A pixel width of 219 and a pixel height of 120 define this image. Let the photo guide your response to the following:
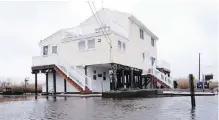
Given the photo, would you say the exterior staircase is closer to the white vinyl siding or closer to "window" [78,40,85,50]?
"window" [78,40,85,50]

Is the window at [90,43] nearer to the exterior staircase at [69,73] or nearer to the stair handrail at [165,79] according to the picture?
the exterior staircase at [69,73]

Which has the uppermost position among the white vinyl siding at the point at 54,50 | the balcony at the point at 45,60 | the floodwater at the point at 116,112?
the white vinyl siding at the point at 54,50

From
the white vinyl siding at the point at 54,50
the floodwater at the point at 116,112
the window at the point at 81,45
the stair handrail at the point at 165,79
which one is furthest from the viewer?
the stair handrail at the point at 165,79

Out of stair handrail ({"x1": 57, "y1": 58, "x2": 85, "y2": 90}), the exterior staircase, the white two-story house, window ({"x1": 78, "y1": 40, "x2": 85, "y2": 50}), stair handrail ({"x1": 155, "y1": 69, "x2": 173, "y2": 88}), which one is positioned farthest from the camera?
stair handrail ({"x1": 155, "y1": 69, "x2": 173, "y2": 88})

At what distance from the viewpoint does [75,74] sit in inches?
917

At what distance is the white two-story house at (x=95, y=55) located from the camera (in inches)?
936

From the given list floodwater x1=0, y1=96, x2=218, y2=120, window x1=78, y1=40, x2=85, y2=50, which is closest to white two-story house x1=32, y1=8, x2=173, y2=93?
window x1=78, y1=40, x2=85, y2=50

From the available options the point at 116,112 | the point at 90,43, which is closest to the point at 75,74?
the point at 90,43

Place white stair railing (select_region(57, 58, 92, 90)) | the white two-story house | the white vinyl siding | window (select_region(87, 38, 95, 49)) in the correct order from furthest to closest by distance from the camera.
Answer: the white vinyl siding → window (select_region(87, 38, 95, 49)) → the white two-story house → white stair railing (select_region(57, 58, 92, 90))

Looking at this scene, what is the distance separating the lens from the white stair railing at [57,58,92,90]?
74.3 feet

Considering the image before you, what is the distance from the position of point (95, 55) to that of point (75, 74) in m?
2.52

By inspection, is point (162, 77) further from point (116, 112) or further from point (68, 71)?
point (116, 112)

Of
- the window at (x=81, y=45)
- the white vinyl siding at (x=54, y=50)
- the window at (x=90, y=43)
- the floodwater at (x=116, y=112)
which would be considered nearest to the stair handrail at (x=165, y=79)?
the window at (x=90, y=43)

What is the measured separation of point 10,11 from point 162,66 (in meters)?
22.7
